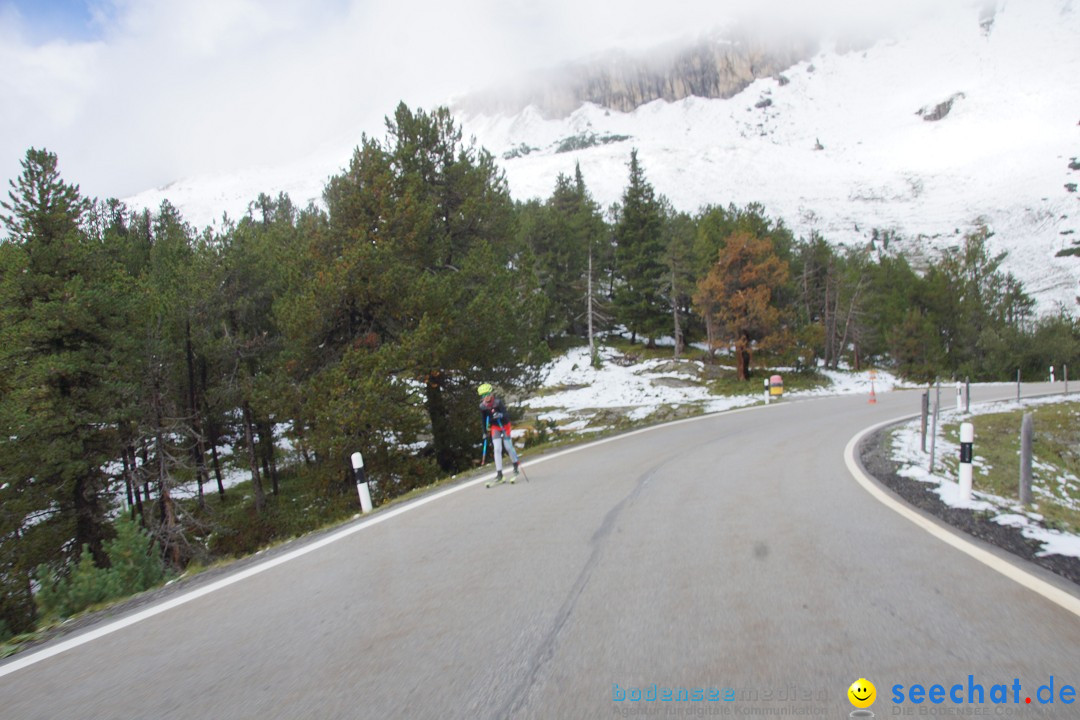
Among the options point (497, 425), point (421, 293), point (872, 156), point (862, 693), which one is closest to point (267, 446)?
point (421, 293)

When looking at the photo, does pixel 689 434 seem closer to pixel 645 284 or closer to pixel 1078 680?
pixel 1078 680

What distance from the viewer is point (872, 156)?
14462 cm

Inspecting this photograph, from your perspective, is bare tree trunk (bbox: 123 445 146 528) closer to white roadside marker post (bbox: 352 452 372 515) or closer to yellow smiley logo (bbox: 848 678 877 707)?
white roadside marker post (bbox: 352 452 372 515)

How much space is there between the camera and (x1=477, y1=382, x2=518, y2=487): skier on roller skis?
930 centimetres

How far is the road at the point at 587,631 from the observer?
2648mm

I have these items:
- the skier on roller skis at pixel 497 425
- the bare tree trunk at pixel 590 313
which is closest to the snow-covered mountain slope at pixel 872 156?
the bare tree trunk at pixel 590 313

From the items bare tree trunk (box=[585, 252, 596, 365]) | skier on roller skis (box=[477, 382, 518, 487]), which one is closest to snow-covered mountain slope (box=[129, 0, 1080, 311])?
bare tree trunk (box=[585, 252, 596, 365])

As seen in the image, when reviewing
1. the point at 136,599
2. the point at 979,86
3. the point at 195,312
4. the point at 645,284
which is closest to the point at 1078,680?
the point at 136,599

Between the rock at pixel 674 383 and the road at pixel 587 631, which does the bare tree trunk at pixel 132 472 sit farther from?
the rock at pixel 674 383

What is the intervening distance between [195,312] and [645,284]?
104 ft

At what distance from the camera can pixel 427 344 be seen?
48.2 ft

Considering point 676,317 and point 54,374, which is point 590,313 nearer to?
point 676,317

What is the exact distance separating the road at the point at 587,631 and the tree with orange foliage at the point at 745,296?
29.6m

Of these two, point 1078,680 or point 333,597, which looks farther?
point 333,597
